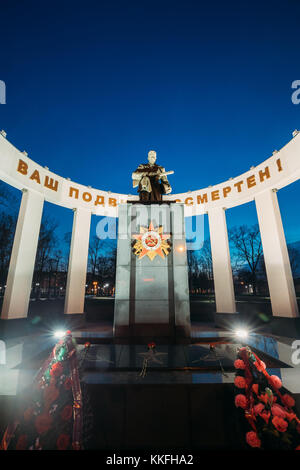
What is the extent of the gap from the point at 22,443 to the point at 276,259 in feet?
34.7

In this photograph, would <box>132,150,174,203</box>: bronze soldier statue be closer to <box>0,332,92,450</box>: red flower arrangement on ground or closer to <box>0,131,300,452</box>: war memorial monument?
<box>0,131,300,452</box>: war memorial monument

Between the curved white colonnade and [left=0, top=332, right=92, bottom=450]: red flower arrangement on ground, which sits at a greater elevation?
the curved white colonnade

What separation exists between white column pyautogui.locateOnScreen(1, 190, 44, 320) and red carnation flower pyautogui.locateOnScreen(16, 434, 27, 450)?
7595 mm

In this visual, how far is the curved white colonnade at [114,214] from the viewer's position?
343 inches

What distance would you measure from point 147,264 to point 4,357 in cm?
456

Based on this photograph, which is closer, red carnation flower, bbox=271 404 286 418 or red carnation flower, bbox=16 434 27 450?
red carnation flower, bbox=16 434 27 450

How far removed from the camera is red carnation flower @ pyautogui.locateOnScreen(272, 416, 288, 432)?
2293mm

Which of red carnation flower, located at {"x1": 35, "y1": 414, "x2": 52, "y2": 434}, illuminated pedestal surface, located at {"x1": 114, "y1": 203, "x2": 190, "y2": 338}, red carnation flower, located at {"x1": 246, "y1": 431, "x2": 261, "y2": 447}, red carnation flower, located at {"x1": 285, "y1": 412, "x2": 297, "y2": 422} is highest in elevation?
illuminated pedestal surface, located at {"x1": 114, "y1": 203, "x2": 190, "y2": 338}

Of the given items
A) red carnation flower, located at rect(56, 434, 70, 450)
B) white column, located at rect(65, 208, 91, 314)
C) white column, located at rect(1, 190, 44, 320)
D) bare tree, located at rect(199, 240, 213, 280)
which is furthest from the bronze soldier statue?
bare tree, located at rect(199, 240, 213, 280)

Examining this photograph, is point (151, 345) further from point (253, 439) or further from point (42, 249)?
point (42, 249)

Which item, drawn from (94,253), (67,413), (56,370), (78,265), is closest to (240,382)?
(67,413)

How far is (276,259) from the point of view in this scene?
9.30 meters
